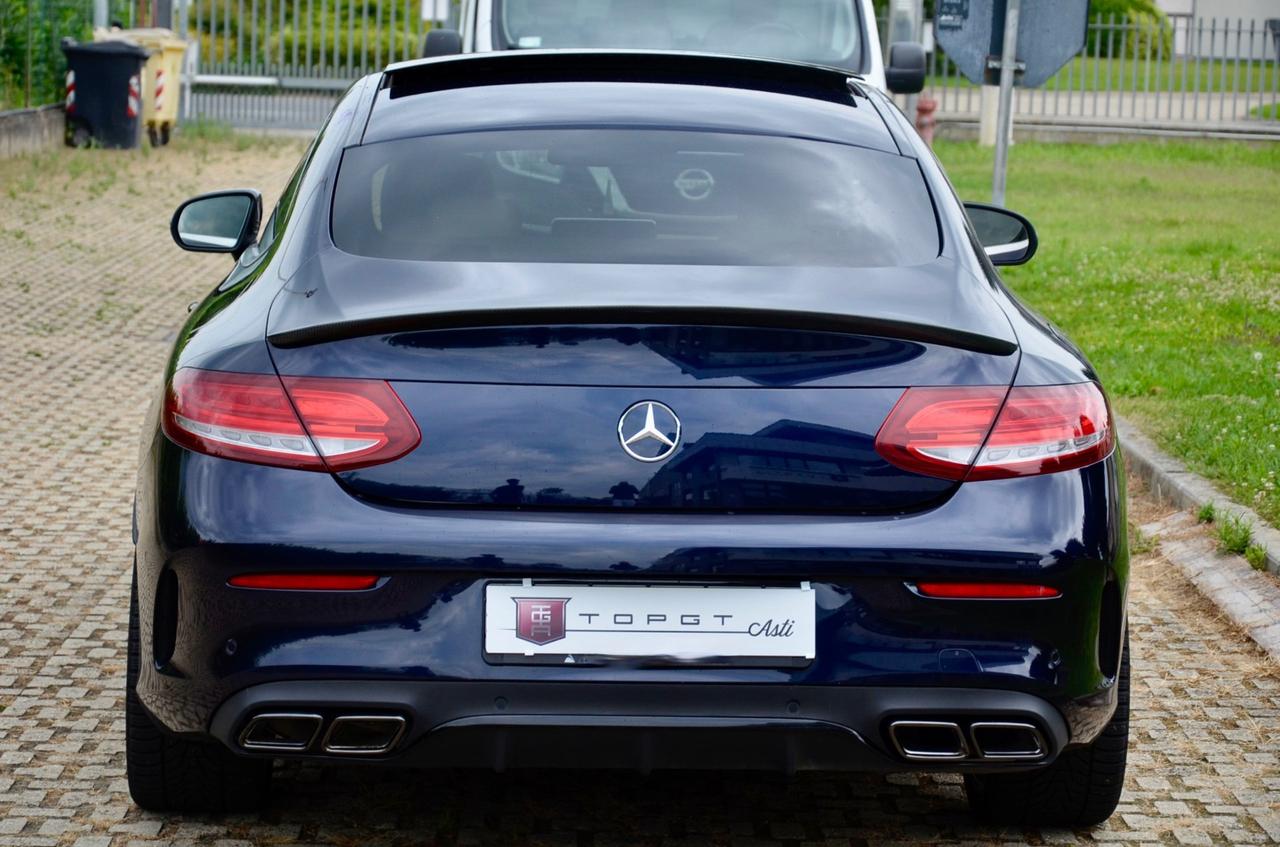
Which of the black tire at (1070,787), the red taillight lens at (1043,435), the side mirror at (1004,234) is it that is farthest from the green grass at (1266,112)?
the red taillight lens at (1043,435)

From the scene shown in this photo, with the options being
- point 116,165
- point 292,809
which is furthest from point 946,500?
point 116,165

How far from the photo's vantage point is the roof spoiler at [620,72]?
4512 millimetres

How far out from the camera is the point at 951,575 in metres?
3.28

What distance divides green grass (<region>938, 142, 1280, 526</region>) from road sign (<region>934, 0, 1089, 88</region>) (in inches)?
56.8

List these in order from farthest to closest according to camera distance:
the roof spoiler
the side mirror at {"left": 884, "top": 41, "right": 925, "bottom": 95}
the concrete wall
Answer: the concrete wall < the side mirror at {"left": 884, "top": 41, "right": 925, "bottom": 95} < the roof spoiler

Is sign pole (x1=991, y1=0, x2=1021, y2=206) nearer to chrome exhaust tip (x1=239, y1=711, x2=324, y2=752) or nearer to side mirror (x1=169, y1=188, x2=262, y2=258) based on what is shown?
side mirror (x1=169, y1=188, x2=262, y2=258)

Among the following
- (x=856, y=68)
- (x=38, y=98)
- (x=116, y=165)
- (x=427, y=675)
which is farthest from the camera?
(x=38, y=98)

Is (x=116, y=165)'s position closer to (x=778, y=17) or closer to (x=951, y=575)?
(x=778, y=17)

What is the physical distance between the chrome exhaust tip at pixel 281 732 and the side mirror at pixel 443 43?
22.4 ft

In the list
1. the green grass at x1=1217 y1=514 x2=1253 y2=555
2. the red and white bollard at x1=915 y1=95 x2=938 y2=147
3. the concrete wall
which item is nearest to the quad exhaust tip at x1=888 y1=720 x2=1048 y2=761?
the green grass at x1=1217 y1=514 x2=1253 y2=555

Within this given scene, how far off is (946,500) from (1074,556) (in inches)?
9.7

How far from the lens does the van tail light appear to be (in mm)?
3320

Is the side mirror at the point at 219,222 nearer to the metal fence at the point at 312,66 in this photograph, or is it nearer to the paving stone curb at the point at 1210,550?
the paving stone curb at the point at 1210,550

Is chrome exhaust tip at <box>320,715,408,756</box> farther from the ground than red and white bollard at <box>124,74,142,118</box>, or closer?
farther from the ground
